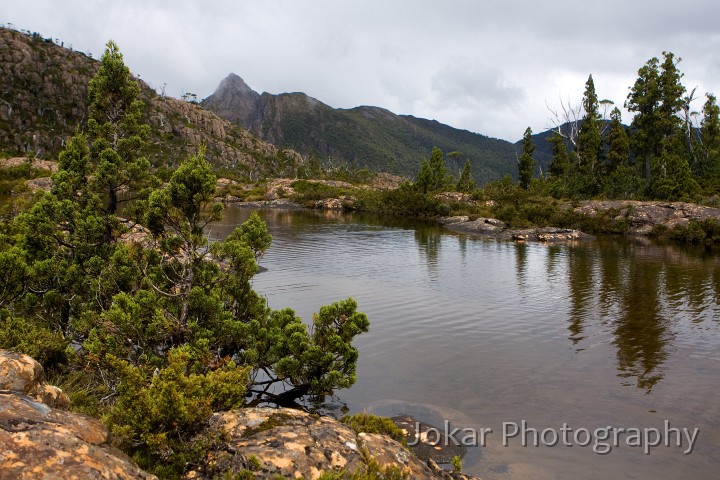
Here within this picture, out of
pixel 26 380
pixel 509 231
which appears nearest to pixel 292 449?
pixel 26 380

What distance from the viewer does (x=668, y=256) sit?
48.4 meters

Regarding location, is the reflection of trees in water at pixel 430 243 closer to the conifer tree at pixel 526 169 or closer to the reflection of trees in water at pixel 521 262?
the reflection of trees in water at pixel 521 262

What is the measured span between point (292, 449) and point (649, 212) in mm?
76502

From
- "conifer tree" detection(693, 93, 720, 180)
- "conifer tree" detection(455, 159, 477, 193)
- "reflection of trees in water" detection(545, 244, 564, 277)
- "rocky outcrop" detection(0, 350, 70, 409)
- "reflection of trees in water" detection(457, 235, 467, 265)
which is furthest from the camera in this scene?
"conifer tree" detection(455, 159, 477, 193)

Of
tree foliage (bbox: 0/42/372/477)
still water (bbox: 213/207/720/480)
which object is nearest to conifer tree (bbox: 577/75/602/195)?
still water (bbox: 213/207/720/480)

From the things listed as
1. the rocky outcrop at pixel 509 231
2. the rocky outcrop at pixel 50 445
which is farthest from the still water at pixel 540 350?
the rocky outcrop at pixel 509 231

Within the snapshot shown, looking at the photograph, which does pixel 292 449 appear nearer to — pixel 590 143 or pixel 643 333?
pixel 643 333

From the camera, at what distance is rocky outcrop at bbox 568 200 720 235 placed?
64.2 m

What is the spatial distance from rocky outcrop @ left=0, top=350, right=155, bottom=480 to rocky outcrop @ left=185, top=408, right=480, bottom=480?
135cm

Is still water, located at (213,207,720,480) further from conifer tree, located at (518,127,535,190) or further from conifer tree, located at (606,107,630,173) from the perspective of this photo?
conifer tree, located at (518,127,535,190)

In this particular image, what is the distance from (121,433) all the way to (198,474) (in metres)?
1.44

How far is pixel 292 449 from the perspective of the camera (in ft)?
23.0

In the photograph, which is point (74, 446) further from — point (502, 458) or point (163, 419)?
point (502, 458)

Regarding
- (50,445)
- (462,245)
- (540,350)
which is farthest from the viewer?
(462,245)
